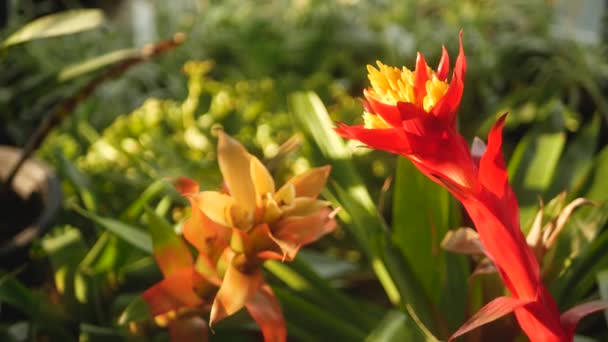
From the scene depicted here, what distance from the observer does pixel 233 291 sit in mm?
492

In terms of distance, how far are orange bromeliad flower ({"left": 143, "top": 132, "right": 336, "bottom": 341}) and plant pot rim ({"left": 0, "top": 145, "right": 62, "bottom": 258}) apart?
22 centimetres

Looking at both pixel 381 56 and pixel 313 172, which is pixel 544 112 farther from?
pixel 381 56

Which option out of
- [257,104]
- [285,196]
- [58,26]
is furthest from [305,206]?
[257,104]

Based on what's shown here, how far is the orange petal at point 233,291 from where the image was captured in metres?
0.48

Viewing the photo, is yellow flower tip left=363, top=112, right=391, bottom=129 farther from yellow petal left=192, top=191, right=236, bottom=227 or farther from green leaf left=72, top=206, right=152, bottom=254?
green leaf left=72, top=206, right=152, bottom=254

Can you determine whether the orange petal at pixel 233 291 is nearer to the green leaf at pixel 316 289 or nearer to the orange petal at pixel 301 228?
the orange petal at pixel 301 228

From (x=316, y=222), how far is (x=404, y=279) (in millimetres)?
136

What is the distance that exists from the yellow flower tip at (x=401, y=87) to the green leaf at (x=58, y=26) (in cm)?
40

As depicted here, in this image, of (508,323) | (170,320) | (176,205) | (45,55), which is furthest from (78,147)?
(508,323)

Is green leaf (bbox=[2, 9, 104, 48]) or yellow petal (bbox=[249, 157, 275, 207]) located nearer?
yellow petal (bbox=[249, 157, 275, 207])

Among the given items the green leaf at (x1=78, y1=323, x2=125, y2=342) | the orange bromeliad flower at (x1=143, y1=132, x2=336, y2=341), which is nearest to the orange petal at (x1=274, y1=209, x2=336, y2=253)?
the orange bromeliad flower at (x1=143, y1=132, x2=336, y2=341)

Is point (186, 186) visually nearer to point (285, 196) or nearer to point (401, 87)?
point (285, 196)

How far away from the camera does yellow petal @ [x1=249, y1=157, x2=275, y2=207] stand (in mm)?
513

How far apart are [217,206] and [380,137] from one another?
17 cm
